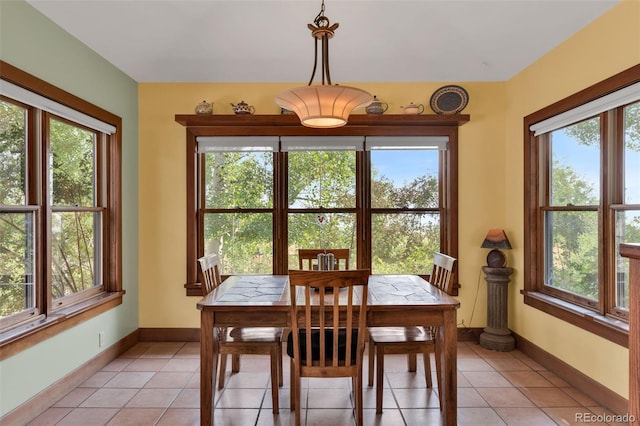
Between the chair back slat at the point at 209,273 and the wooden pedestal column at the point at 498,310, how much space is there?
2482 mm

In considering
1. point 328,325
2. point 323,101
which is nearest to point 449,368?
point 328,325

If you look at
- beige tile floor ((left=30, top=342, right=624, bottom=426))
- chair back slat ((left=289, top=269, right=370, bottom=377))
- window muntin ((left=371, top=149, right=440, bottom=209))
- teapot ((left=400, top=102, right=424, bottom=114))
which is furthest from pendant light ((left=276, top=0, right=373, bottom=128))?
beige tile floor ((left=30, top=342, right=624, bottom=426))

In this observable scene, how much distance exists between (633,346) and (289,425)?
6.12 feet

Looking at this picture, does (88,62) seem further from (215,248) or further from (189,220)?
(215,248)

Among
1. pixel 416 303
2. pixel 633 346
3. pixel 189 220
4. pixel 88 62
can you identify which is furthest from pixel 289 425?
pixel 88 62

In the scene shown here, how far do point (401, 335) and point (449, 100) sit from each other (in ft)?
7.63

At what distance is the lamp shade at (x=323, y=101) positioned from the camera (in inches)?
79.0

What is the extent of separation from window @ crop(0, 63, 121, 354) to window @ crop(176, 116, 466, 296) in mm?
814

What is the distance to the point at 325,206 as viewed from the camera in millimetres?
3854

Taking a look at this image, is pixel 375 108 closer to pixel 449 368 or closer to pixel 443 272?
pixel 443 272

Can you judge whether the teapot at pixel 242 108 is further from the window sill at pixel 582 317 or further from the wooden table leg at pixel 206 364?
the window sill at pixel 582 317

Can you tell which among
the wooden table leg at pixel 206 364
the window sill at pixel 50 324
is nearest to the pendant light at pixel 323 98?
the wooden table leg at pixel 206 364

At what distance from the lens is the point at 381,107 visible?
3660 mm

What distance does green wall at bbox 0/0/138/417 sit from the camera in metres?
2.24
